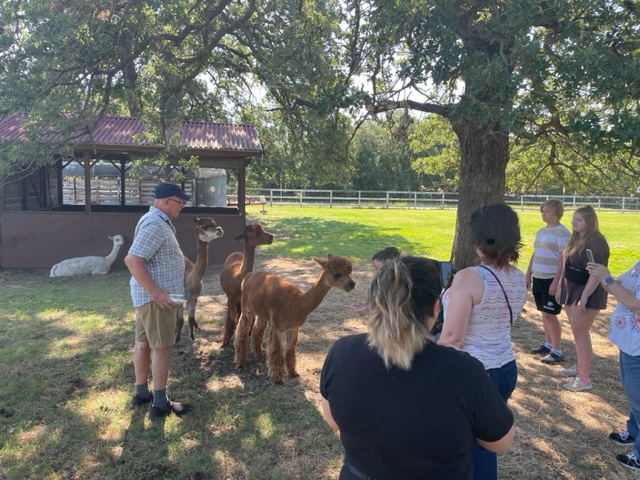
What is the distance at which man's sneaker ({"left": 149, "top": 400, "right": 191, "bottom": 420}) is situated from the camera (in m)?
3.72

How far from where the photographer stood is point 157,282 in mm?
3543

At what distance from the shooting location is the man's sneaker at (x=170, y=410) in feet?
12.2

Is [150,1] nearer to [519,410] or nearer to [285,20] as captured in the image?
[285,20]

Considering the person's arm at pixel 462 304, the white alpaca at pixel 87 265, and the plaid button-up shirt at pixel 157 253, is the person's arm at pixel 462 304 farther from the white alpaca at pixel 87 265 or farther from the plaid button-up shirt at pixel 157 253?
the white alpaca at pixel 87 265

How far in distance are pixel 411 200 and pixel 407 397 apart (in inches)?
1352

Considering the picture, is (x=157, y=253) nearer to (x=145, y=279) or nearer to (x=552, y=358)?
(x=145, y=279)

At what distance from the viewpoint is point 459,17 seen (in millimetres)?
5359

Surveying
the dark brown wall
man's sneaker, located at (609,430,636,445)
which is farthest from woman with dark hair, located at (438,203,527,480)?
the dark brown wall

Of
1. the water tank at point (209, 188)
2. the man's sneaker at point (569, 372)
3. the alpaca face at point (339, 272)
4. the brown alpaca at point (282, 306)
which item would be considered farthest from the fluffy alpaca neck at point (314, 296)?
the water tank at point (209, 188)

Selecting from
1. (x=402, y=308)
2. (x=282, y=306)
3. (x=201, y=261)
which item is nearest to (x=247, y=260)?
(x=201, y=261)

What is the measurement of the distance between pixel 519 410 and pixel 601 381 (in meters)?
1.27

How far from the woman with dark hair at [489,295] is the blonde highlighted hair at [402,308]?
25.6 inches

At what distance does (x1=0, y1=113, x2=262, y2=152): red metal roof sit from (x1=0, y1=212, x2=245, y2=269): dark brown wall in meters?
1.68

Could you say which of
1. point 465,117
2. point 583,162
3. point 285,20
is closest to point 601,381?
point 465,117
